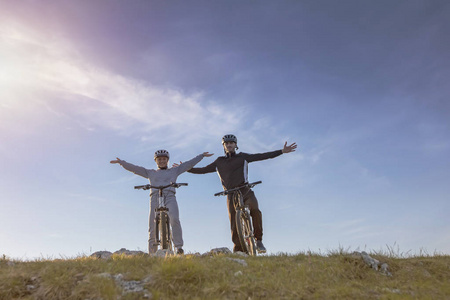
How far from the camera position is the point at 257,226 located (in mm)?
12898

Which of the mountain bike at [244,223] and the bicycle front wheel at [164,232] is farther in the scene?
the mountain bike at [244,223]

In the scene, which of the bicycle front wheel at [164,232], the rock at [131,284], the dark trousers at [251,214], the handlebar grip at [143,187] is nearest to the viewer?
the rock at [131,284]

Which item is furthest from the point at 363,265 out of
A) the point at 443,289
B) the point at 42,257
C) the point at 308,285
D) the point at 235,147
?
the point at 42,257

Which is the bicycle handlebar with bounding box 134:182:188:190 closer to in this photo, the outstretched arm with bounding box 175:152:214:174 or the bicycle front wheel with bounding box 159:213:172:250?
the bicycle front wheel with bounding box 159:213:172:250

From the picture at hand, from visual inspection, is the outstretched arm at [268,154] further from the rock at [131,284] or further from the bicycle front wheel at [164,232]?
the rock at [131,284]

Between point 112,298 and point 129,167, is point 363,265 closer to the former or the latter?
point 112,298

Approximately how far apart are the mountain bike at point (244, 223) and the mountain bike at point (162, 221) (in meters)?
1.76

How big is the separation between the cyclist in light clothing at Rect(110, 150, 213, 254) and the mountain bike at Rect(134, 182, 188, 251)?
6.1 inches

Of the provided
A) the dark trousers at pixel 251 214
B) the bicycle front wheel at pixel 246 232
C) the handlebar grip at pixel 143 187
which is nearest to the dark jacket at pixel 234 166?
the dark trousers at pixel 251 214

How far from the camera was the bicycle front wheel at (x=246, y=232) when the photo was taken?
12.4 metres

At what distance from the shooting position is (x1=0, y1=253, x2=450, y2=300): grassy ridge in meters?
7.33

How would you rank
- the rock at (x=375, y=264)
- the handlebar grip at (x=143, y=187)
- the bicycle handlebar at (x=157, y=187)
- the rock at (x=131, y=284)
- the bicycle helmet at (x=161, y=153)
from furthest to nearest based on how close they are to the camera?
the bicycle helmet at (x=161, y=153), the handlebar grip at (x=143, y=187), the bicycle handlebar at (x=157, y=187), the rock at (x=375, y=264), the rock at (x=131, y=284)

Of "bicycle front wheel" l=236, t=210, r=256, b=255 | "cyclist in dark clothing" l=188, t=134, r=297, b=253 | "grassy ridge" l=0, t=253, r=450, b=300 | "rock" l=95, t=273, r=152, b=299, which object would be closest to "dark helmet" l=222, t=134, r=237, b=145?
"cyclist in dark clothing" l=188, t=134, r=297, b=253

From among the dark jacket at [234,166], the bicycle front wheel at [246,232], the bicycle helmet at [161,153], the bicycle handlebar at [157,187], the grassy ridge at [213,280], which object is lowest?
the grassy ridge at [213,280]
